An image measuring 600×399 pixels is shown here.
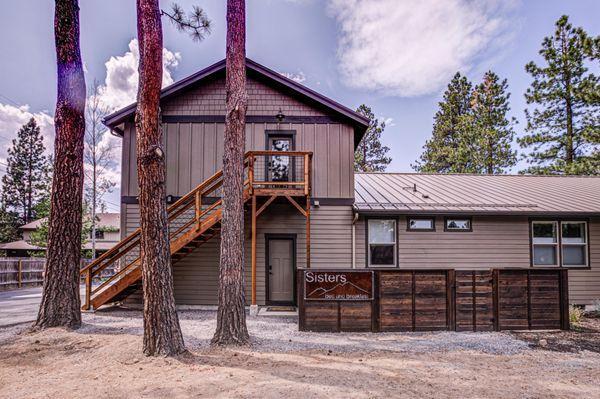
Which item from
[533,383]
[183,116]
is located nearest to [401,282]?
[533,383]

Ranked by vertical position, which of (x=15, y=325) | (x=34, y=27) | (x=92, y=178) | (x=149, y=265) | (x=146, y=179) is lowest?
(x=15, y=325)

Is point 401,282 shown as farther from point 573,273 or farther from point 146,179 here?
point 573,273

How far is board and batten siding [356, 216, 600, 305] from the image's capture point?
10.1 m

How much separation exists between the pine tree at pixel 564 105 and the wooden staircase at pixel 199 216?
16.9 m

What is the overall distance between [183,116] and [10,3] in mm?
6867

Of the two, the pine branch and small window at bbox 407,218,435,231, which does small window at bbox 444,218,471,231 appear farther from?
the pine branch

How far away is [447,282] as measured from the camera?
A: 7258mm

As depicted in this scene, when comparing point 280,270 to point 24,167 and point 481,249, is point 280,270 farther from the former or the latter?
point 24,167

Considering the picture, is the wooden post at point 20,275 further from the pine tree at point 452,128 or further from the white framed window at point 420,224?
the pine tree at point 452,128

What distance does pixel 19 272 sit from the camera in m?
15.6

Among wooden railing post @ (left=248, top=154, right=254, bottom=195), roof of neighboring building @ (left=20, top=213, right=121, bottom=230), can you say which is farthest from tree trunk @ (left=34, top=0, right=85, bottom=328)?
roof of neighboring building @ (left=20, top=213, right=121, bottom=230)

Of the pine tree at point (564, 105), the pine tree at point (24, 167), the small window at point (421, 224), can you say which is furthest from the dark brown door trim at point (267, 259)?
the pine tree at point (24, 167)

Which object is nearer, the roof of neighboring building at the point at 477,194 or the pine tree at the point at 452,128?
the roof of neighboring building at the point at 477,194

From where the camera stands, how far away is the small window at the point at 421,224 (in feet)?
33.4
